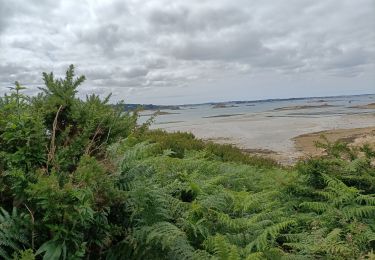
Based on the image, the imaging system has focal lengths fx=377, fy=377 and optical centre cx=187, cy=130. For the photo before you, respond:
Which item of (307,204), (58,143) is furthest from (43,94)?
(307,204)

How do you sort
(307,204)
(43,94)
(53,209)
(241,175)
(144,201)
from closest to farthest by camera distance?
(53,209), (144,201), (43,94), (307,204), (241,175)

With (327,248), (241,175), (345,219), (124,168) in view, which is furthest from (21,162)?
(241,175)

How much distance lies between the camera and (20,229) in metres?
2.68

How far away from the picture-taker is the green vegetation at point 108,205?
2.63m

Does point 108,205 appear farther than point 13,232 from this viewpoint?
Yes

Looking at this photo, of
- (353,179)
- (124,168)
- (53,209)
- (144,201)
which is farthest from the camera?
(353,179)

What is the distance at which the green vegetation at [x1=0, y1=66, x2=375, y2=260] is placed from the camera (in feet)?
8.64

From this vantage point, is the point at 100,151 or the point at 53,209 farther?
the point at 100,151

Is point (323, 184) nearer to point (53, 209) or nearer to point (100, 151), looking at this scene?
point (100, 151)

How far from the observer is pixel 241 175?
727 centimetres

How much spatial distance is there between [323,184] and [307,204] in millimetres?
886

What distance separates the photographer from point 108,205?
2.93m

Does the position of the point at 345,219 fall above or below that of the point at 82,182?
below

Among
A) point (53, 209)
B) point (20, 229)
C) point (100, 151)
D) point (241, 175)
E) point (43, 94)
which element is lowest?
point (241, 175)
